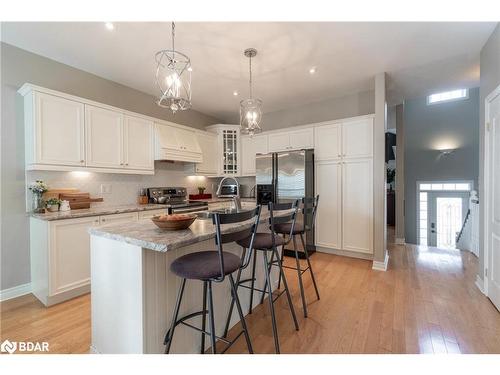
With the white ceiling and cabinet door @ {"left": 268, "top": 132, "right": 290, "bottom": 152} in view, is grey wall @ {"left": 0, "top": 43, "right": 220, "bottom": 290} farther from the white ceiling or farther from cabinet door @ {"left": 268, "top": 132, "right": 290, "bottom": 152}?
cabinet door @ {"left": 268, "top": 132, "right": 290, "bottom": 152}

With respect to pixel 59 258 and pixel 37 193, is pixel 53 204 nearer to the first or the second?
pixel 37 193

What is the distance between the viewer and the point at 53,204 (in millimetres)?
2602

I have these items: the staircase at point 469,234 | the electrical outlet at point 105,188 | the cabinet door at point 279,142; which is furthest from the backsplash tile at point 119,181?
the staircase at point 469,234

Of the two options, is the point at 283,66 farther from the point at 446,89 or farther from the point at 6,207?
the point at 6,207

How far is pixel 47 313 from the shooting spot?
2.20 meters

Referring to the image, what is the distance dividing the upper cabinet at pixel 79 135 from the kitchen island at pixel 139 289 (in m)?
1.66

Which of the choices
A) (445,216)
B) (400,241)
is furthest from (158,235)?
(445,216)

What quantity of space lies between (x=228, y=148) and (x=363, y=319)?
3785mm

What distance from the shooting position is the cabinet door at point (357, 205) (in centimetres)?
354

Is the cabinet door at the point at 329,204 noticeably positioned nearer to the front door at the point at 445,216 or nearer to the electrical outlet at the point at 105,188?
the electrical outlet at the point at 105,188
